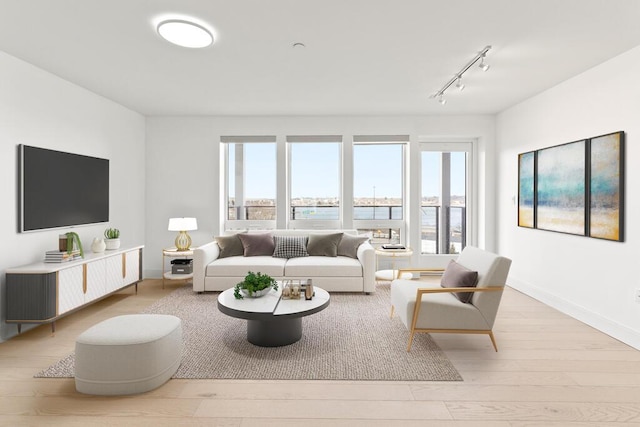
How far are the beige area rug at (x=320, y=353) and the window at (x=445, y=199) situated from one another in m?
2.53

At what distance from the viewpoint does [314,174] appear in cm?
589

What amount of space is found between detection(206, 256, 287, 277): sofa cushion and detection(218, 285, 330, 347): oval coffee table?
4.55 ft

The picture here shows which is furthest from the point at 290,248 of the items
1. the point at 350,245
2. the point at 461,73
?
the point at 461,73

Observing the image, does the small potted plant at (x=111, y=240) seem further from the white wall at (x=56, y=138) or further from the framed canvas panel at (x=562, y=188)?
the framed canvas panel at (x=562, y=188)

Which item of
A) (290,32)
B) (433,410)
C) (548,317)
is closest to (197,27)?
(290,32)

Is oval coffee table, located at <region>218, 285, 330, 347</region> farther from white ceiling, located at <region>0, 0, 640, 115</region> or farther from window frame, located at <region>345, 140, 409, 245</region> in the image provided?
window frame, located at <region>345, 140, 409, 245</region>

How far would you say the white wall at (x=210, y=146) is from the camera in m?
5.67

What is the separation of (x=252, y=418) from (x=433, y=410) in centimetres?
110

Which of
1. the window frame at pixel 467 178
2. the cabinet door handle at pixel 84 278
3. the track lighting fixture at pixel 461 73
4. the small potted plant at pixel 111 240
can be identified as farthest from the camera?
the window frame at pixel 467 178

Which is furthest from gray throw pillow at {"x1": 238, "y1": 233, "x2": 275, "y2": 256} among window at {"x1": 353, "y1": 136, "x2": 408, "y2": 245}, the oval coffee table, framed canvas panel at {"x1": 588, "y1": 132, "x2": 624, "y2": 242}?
framed canvas panel at {"x1": 588, "y1": 132, "x2": 624, "y2": 242}

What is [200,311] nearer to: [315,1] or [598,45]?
[315,1]

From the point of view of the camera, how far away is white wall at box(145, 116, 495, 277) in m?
5.67

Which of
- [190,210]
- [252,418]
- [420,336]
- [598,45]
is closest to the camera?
[252,418]

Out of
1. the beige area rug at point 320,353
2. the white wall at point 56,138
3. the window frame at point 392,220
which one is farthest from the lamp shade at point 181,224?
the window frame at point 392,220
